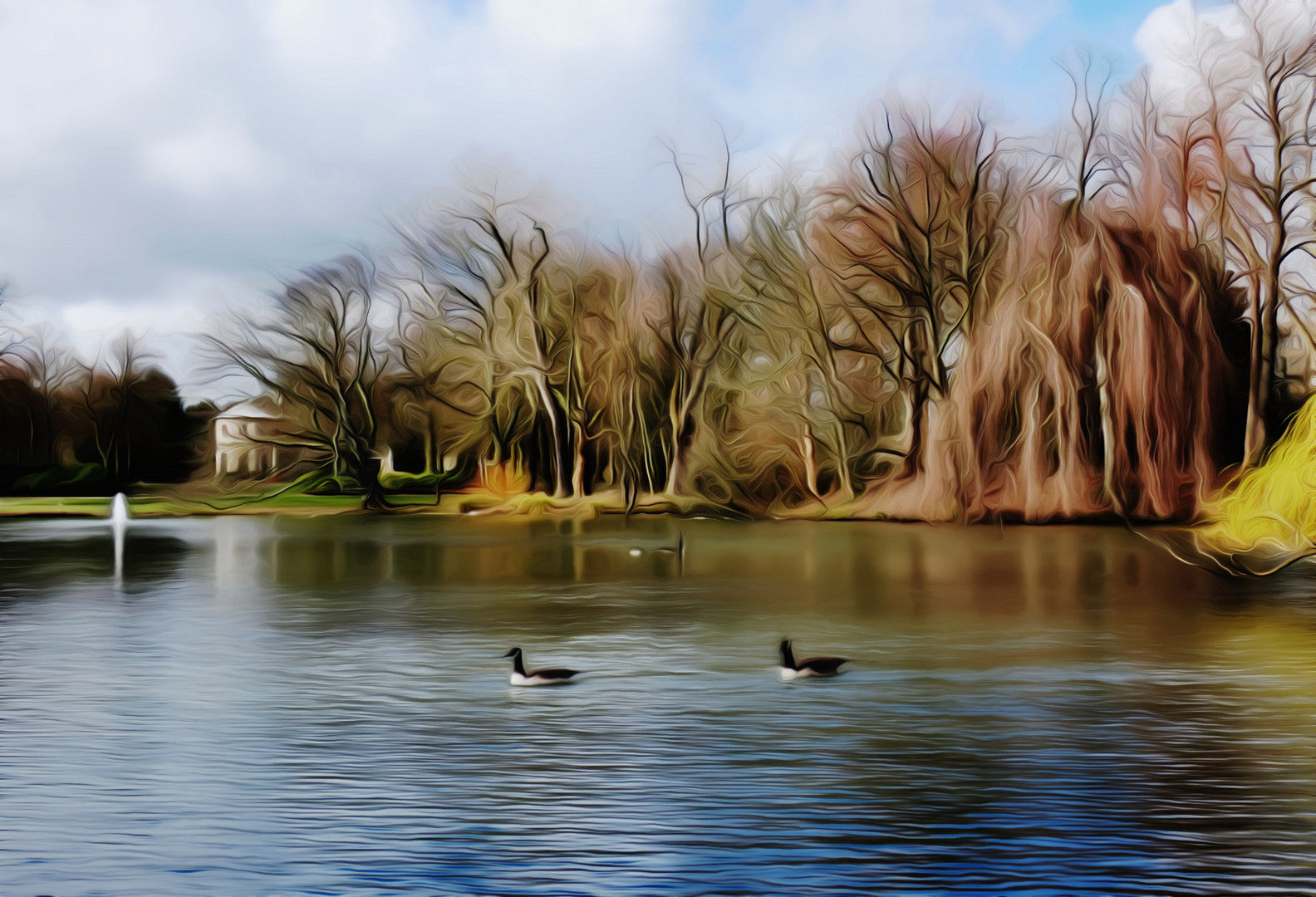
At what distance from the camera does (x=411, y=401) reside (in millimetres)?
62844

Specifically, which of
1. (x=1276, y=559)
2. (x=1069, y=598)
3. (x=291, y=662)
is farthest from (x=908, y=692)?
(x=1276, y=559)

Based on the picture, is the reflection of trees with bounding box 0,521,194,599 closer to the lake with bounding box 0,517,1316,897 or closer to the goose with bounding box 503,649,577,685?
the lake with bounding box 0,517,1316,897

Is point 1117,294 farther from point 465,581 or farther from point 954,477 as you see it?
point 465,581

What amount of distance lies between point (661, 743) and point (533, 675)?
9.02 feet

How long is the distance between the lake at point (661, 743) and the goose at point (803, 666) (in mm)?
174

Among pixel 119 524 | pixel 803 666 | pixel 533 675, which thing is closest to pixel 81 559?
pixel 119 524

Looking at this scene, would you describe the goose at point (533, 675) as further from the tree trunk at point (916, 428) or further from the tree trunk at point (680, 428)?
the tree trunk at point (680, 428)

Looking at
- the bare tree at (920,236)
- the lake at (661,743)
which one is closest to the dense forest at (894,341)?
the bare tree at (920,236)

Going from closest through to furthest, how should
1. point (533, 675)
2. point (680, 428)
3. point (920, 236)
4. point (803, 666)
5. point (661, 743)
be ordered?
point (661, 743) < point (533, 675) < point (803, 666) < point (920, 236) < point (680, 428)

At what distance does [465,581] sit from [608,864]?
17.6 meters

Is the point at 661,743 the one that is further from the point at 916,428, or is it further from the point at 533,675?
the point at 916,428

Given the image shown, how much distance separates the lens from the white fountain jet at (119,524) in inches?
1228

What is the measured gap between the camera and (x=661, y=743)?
35.2 ft

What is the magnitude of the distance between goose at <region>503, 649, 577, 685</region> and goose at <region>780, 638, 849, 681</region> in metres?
2.18
